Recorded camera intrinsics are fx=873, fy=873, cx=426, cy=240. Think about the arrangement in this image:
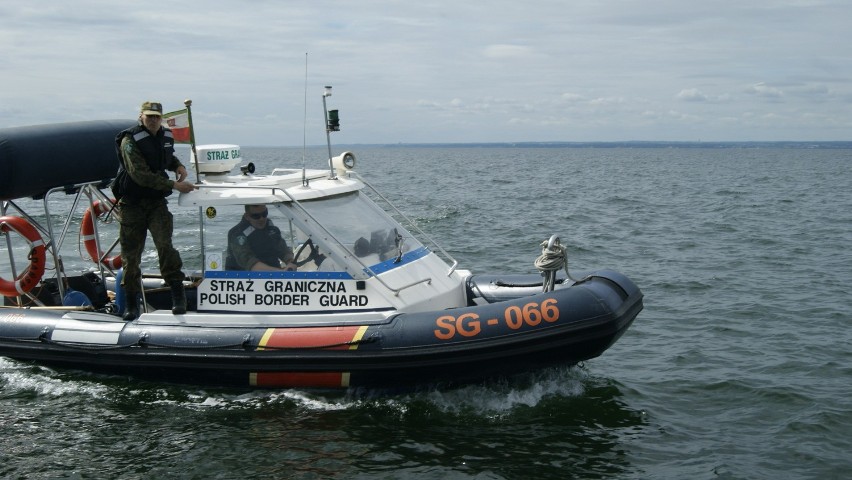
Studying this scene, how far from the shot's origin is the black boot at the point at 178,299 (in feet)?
25.6

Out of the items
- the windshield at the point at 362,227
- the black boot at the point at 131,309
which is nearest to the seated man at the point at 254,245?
the windshield at the point at 362,227

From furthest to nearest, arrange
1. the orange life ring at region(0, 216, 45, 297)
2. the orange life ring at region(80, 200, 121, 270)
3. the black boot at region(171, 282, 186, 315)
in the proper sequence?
the orange life ring at region(80, 200, 121, 270), the orange life ring at region(0, 216, 45, 297), the black boot at region(171, 282, 186, 315)

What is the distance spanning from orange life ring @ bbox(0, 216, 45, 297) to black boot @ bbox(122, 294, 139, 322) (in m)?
1.28

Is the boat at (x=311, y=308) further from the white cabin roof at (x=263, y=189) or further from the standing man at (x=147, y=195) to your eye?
the standing man at (x=147, y=195)

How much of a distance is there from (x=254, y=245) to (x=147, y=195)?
3.36ft

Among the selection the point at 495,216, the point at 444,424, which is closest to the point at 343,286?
the point at 444,424

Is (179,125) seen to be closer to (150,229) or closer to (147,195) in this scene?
(147,195)

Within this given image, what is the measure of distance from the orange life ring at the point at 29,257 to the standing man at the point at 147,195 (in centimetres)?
123

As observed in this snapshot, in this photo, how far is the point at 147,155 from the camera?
7.46 m

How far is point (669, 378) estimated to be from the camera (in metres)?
8.60

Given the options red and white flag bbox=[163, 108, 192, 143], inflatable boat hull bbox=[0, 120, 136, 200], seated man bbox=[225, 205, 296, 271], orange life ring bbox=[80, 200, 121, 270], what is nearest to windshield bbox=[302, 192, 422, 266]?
seated man bbox=[225, 205, 296, 271]

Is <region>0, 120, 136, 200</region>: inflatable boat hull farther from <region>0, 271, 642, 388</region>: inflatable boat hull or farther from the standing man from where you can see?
<region>0, 271, 642, 388</region>: inflatable boat hull

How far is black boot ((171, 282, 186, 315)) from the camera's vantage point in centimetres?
779

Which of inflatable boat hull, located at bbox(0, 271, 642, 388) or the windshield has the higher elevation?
the windshield
